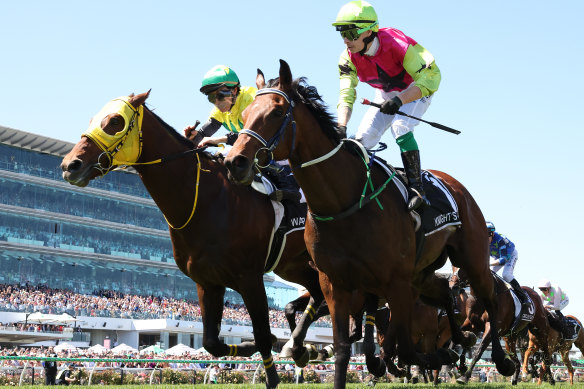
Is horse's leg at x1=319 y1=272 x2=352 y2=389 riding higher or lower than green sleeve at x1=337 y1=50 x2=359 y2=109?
lower

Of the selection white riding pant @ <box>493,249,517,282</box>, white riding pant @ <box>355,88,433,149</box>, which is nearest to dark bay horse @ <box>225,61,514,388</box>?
white riding pant @ <box>355,88,433,149</box>

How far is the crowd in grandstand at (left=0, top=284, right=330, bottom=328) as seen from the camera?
139ft

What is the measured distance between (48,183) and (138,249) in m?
9.55

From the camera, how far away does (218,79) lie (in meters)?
7.28

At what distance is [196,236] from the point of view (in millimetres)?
6297

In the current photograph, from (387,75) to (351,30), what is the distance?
61 centimetres

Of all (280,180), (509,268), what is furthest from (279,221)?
(509,268)

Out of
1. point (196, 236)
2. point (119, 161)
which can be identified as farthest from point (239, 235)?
point (119, 161)

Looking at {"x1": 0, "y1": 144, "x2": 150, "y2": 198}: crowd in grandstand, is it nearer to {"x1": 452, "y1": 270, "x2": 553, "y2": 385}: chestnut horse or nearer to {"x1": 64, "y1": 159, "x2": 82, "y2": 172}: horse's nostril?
{"x1": 452, "y1": 270, "x2": 553, "y2": 385}: chestnut horse

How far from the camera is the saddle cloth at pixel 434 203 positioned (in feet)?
19.3

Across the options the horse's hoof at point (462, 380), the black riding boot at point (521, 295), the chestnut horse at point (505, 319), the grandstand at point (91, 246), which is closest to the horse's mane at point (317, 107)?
the horse's hoof at point (462, 380)

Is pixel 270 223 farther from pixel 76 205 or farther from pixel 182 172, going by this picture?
pixel 76 205

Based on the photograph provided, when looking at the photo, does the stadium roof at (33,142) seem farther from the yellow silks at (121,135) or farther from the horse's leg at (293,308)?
the yellow silks at (121,135)

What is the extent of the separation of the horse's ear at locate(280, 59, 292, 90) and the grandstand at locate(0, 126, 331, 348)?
4068cm
